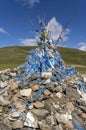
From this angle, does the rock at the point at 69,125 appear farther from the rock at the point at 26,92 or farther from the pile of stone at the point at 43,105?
the rock at the point at 26,92

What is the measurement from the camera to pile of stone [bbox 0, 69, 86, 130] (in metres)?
13.1

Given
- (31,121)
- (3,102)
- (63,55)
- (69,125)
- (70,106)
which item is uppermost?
(63,55)

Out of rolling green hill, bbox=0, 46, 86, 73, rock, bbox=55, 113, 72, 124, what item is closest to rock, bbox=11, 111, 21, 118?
rock, bbox=55, 113, 72, 124

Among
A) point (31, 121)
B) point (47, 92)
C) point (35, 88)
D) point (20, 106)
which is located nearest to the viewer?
point (31, 121)

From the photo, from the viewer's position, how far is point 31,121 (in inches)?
510

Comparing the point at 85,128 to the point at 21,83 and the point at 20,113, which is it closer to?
the point at 20,113

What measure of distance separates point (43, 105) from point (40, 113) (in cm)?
84

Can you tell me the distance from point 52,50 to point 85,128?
6154 millimetres

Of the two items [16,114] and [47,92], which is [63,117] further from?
[16,114]

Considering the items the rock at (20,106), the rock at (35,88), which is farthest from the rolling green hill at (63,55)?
the rock at (20,106)

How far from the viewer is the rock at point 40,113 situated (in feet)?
43.8

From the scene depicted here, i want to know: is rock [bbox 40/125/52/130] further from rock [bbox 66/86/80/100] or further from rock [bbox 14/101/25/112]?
rock [bbox 66/86/80/100]

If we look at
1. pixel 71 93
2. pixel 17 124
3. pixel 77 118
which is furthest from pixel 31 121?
pixel 71 93

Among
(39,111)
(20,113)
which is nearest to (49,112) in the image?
(39,111)
